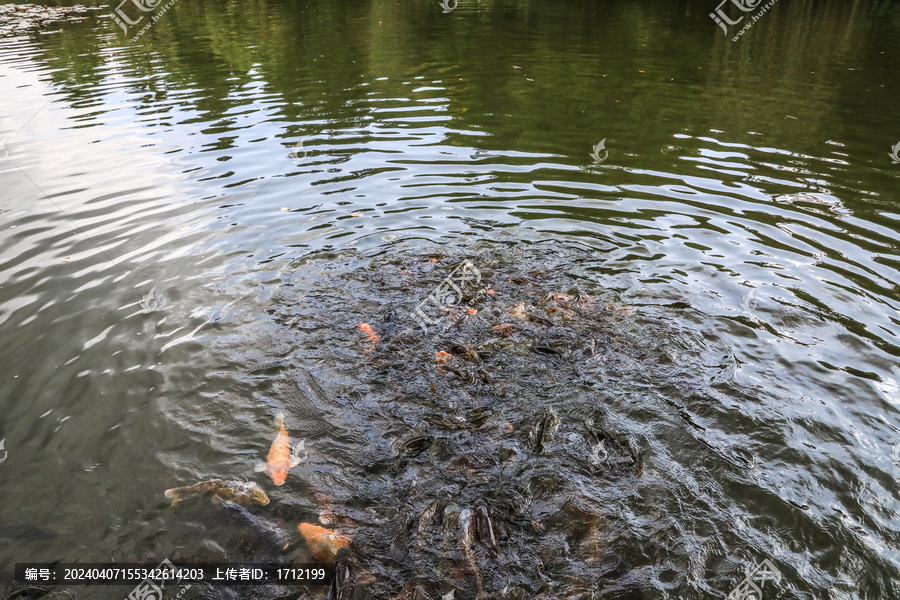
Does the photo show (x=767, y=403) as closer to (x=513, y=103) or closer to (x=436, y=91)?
(x=513, y=103)

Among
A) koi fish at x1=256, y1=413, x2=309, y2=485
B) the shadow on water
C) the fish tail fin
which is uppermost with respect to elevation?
the shadow on water

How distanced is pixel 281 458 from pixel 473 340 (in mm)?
2077

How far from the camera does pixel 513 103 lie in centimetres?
1305

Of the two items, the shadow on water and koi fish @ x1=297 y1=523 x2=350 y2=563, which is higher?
the shadow on water

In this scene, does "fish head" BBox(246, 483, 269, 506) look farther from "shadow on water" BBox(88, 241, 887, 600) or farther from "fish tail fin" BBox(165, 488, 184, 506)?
"fish tail fin" BBox(165, 488, 184, 506)

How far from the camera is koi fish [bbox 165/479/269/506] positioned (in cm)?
412

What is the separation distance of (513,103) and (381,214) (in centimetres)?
624

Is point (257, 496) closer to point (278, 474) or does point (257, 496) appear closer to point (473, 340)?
point (278, 474)

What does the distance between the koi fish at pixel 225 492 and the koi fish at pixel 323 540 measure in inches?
17.6

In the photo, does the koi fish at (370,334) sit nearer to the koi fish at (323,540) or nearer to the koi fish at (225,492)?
the koi fish at (225,492)

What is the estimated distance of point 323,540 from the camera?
3.76 meters

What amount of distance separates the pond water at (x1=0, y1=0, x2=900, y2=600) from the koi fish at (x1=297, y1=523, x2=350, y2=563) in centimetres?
7

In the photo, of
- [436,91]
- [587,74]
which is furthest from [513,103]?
[587,74]

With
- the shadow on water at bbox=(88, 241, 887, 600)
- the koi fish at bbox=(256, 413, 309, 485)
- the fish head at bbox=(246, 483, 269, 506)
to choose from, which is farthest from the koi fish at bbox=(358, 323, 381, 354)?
the fish head at bbox=(246, 483, 269, 506)
